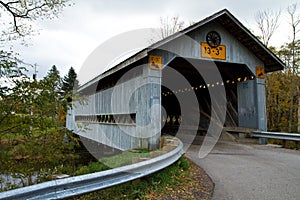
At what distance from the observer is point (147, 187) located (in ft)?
10.9

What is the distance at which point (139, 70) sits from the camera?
22.9ft

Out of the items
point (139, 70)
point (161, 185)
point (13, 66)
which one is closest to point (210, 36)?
point (139, 70)

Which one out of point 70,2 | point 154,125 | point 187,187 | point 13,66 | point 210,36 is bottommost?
point 187,187

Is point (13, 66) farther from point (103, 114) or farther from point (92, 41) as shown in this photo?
point (92, 41)

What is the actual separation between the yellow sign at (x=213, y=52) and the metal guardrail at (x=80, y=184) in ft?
15.5

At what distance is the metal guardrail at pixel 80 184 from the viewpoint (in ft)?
6.61

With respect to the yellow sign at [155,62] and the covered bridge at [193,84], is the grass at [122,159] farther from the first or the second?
the yellow sign at [155,62]

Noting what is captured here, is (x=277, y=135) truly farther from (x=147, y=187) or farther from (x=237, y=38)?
(x=147, y=187)

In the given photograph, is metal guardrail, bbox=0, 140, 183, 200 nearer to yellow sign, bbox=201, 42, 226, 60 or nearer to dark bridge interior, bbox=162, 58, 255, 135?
yellow sign, bbox=201, 42, 226, 60

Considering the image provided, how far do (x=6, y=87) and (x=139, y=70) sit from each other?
4260 millimetres

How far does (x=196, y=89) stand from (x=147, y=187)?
9098 mm

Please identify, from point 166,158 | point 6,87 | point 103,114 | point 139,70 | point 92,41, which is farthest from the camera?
point 92,41

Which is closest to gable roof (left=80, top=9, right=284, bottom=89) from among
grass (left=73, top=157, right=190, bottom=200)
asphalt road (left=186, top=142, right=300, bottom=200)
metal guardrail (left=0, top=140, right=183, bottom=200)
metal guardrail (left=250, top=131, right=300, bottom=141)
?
metal guardrail (left=250, top=131, right=300, bottom=141)

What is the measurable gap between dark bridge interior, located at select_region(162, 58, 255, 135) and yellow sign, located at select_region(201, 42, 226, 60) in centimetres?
95
